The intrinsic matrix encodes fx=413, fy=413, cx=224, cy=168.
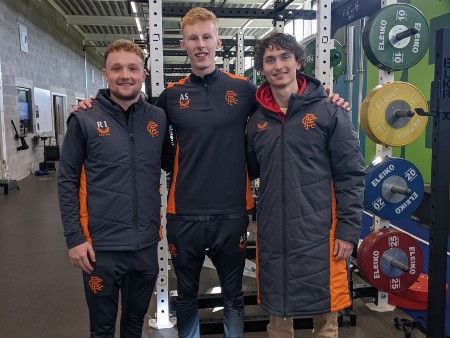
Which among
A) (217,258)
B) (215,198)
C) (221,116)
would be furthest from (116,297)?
(221,116)

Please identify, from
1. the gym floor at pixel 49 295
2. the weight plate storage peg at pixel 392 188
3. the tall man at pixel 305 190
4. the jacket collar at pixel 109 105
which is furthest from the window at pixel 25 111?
the tall man at pixel 305 190

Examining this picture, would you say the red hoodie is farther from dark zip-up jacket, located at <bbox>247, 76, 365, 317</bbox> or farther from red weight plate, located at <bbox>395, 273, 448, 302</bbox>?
red weight plate, located at <bbox>395, 273, 448, 302</bbox>

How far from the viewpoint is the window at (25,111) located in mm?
8546

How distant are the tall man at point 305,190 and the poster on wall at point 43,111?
9095 millimetres

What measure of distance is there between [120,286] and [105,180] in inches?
17.6

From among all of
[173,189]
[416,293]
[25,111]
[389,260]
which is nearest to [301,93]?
[173,189]

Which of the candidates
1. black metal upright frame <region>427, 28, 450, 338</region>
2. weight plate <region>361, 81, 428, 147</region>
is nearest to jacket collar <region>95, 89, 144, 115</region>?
black metal upright frame <region>427, 28, 450, 338</region>

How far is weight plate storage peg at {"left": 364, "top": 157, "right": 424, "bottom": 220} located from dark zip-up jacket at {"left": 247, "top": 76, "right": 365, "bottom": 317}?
821mm

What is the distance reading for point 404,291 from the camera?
2.67 m

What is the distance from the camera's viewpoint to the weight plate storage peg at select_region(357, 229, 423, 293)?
238 cm

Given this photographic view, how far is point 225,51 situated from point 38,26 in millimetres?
6236

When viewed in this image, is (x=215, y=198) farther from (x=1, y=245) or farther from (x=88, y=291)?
(x=1, y=245)

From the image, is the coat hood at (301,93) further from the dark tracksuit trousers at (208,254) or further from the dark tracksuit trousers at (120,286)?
the dark tracksuit trousers at (120,286)

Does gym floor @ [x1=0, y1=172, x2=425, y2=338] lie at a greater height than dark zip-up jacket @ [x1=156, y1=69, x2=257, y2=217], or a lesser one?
lesser
